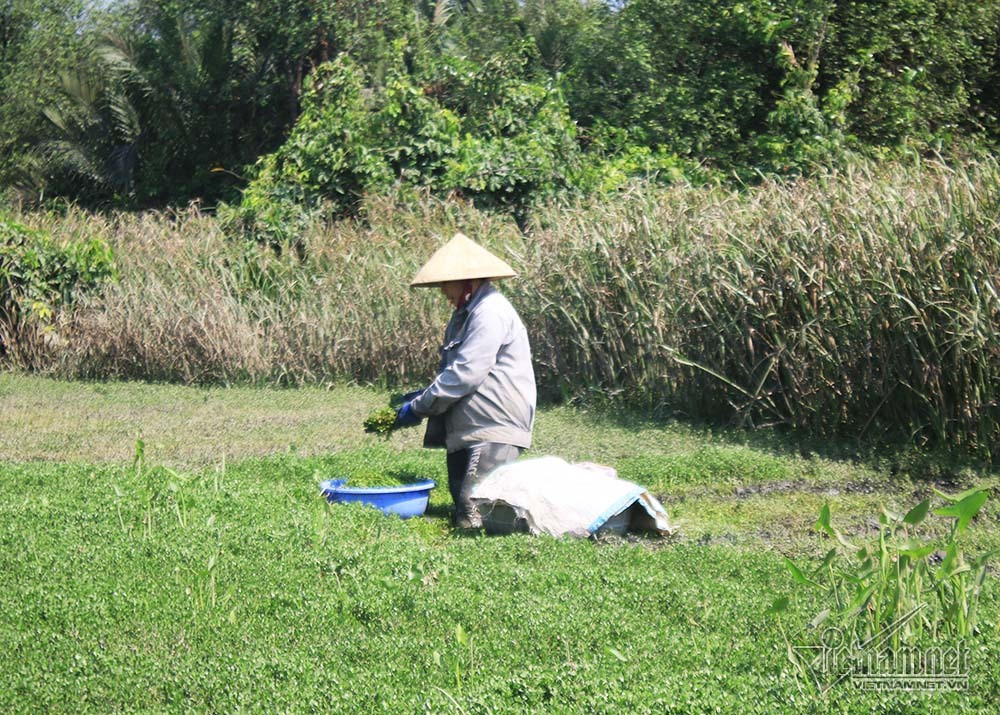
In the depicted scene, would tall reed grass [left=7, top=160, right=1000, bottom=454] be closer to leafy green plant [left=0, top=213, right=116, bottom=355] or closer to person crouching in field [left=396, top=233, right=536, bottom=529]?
leafy green plant [left=0, top=213, right=116, bottom=355]

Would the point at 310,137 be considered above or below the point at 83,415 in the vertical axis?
above

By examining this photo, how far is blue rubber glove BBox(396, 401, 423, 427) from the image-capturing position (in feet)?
22.6

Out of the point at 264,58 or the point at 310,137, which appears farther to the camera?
the point at 264,58

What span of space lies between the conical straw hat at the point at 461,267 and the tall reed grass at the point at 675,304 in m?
3.12

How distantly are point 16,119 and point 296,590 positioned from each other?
86.0 feet

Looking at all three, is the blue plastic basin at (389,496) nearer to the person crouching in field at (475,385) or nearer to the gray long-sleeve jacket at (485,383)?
the person crouching in field at (475,385)

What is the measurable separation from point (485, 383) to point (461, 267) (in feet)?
2.36

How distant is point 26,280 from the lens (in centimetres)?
1466

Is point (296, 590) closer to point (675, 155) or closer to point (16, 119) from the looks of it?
point (675, 155)

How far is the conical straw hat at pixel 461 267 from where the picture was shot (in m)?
6.91

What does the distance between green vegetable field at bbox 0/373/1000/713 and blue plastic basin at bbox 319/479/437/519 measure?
12 cm

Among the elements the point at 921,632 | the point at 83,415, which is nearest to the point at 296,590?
the point at 921,632

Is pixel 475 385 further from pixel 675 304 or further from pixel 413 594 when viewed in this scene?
pixel 675 304

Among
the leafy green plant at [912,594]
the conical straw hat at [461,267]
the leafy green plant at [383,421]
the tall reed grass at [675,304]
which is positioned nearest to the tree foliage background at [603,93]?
the tall reed grass at [675,304]
